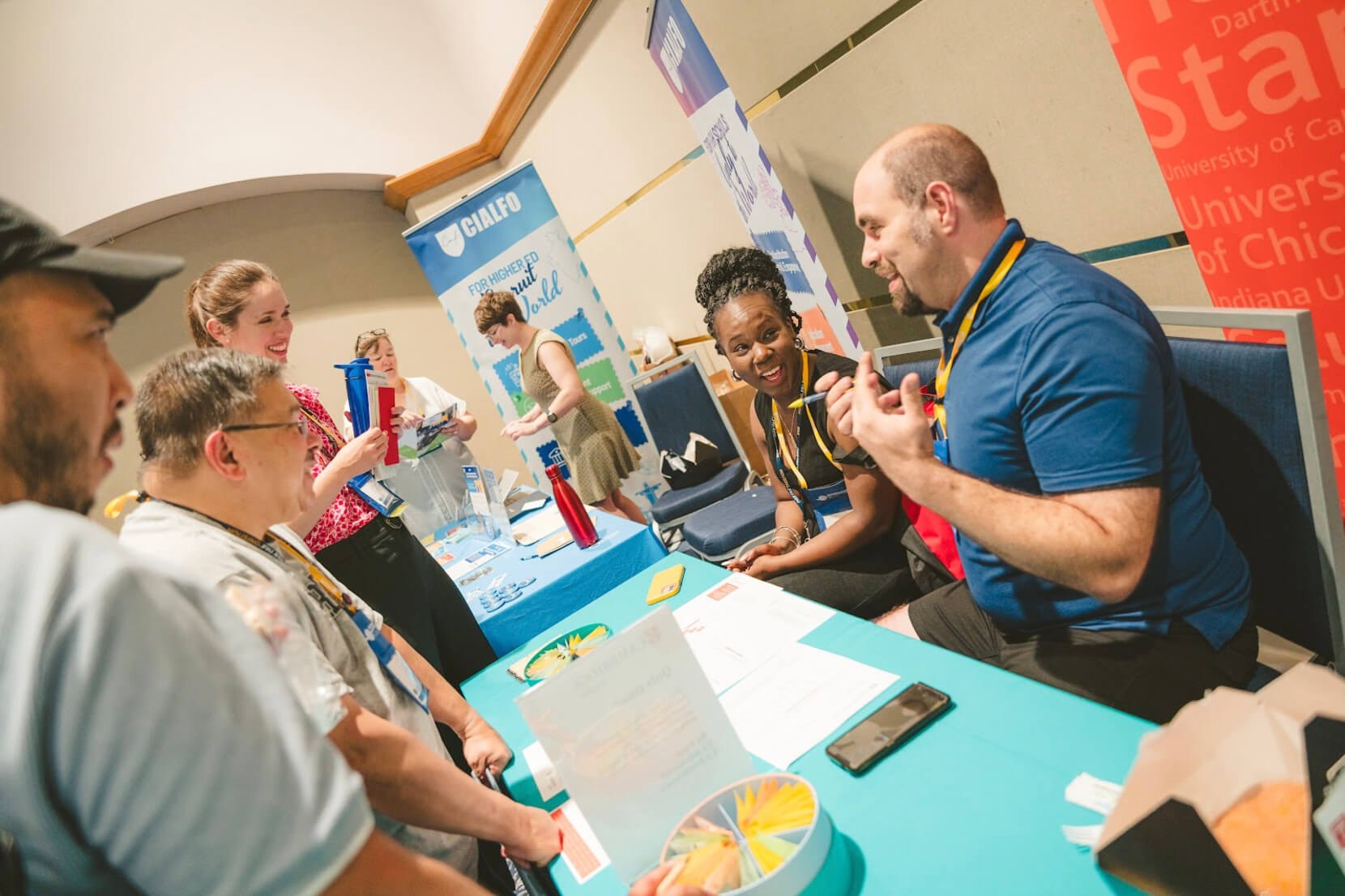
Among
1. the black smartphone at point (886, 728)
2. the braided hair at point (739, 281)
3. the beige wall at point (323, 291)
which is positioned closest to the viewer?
the black smartphone at point (886, 728)

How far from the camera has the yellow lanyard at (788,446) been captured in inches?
77.5

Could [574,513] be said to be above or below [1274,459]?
above

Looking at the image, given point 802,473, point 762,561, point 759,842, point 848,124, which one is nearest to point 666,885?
point 759,842

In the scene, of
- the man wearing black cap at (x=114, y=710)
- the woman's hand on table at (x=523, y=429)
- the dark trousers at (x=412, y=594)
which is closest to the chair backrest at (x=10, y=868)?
the man wearing black cap at (x=114, y=710)

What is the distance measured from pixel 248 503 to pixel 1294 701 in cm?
135

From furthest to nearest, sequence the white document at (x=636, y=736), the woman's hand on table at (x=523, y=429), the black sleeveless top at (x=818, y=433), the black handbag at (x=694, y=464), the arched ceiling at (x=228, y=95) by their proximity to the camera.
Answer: the arched ceiling at (x=228, y=95), the black handbag at (x=694, y=464), the woman's hand on table at (x=523, y=429), the black sleeveless top at (x=818, y=433), the white document at (x=636, y=736)

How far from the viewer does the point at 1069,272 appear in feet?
3.62

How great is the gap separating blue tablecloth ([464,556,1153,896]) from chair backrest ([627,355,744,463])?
2.71 metres

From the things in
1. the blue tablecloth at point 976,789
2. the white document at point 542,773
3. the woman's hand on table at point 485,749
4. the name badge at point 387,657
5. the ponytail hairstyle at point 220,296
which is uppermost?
the ponytail hairstyle at point 220,296

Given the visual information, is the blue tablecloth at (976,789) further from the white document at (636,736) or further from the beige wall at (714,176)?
the beige wall at (714,176)

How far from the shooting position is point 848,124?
94.3 inches

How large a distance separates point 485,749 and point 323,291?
573 cm

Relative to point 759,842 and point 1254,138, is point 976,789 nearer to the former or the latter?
point 759,842

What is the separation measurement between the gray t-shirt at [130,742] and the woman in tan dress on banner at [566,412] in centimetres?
304
